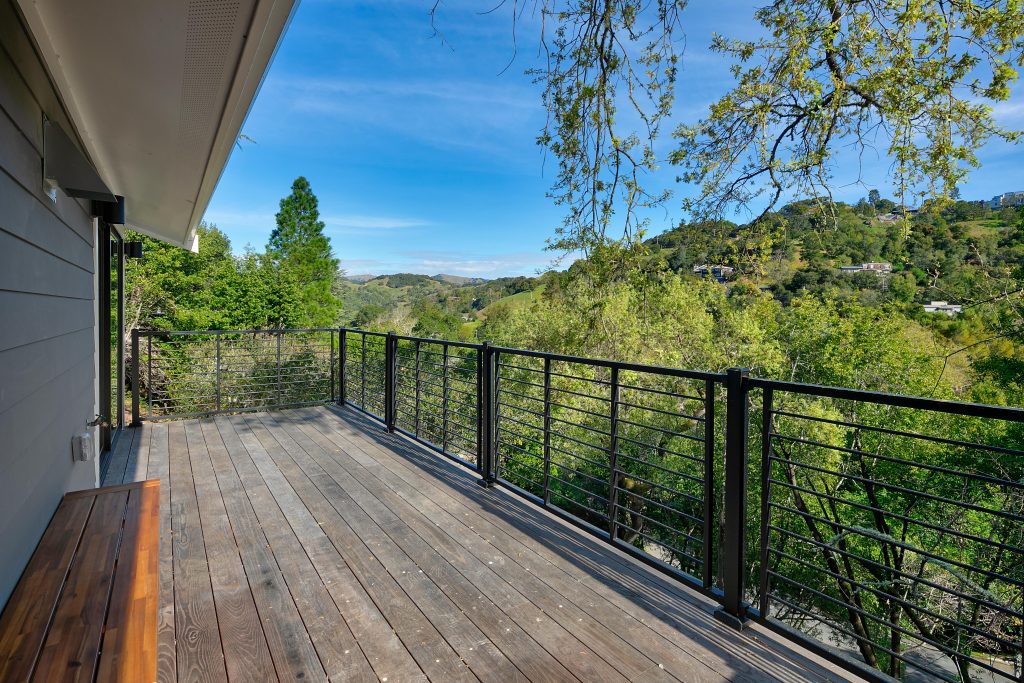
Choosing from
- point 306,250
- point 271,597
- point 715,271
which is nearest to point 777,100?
point 715,271

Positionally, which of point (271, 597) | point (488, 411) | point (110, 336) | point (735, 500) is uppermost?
point (110, 336)

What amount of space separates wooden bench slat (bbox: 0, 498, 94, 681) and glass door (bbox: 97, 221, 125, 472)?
76.6 inches

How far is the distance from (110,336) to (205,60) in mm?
3589

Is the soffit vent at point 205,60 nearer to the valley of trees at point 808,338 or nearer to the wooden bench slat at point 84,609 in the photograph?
the wooden bench slat at point 84,609

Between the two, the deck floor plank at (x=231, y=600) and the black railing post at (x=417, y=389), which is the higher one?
the black railing post at (x=417, y=389)

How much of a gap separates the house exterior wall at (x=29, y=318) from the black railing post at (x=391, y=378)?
2570 millimetres

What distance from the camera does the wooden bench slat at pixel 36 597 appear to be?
3.94 feet

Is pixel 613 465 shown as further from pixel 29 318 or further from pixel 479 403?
pixel 29 318

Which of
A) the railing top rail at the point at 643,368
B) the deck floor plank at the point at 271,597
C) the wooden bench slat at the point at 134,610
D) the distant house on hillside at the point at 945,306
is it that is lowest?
the deck floor plank at the point at 271,597

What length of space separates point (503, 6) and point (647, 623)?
8.38ft

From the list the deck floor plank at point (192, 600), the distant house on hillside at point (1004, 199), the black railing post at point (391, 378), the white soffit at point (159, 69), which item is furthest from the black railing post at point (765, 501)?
the distant house on hillside at point (1004, 199)

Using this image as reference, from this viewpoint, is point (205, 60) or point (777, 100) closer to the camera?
point (205, 60)

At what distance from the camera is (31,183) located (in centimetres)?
175

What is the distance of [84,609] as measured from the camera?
142 cm
